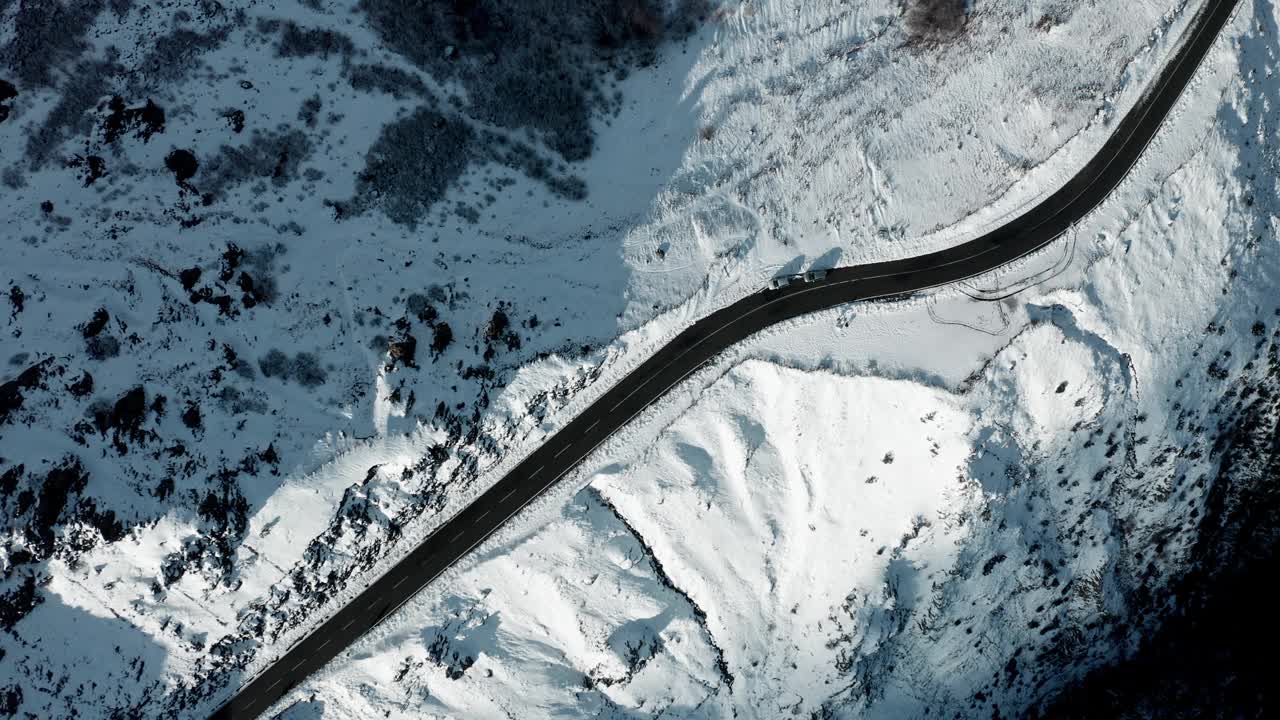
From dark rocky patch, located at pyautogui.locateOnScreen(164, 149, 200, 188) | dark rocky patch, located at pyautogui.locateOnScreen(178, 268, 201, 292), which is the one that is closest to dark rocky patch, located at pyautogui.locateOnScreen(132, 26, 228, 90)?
dark rocky patch, located at pyautogui.locateOnScreen(164, 149, 200, 188)

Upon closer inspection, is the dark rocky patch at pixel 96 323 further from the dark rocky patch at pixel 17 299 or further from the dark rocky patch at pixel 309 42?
the dark rocky patch at pixel 309 42

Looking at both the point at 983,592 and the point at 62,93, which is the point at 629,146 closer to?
the point at 62,93

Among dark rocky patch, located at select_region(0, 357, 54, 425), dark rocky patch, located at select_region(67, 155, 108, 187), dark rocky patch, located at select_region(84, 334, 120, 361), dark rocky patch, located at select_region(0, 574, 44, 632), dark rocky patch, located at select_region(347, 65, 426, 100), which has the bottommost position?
dark rocky patch, located at select_region(0, 574, 44, 632)

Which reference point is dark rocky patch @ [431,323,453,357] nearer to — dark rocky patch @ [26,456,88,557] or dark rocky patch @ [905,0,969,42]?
dark rocky patch @ [26,456,88,557]

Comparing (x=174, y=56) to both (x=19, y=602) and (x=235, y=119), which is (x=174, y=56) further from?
(x=19, y=602)

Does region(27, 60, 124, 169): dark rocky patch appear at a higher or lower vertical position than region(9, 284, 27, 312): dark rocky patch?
higher
